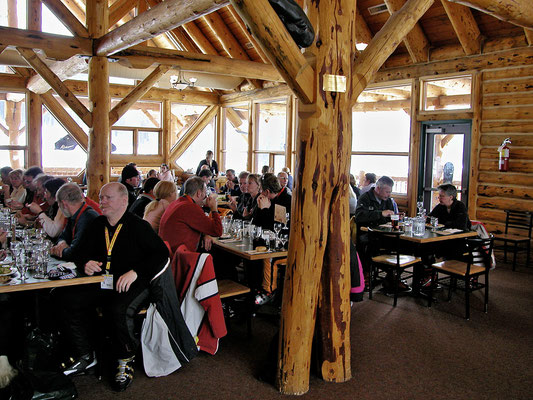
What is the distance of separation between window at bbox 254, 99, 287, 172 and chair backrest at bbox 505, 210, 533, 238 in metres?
6.09

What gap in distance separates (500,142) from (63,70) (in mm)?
8580

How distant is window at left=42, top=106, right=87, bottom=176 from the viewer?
12.4m

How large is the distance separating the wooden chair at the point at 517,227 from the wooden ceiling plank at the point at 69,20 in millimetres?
7232

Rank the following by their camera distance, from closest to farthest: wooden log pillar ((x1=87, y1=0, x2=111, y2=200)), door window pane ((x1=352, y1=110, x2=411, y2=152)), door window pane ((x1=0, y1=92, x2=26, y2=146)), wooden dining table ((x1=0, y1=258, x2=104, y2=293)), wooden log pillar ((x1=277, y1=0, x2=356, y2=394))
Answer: wooden dining table ((x1=0, y1=258, x2=104, y2=293)) → wooden log pillar ((x1=277, y1=0, x2=356, y2=394)) → wooden log pillar ((x1=87, y1=0, x2=111, y2=200)) → door window pane ((x1=352, y1=110, x2=411, y2=152)) → door window pane ((x1=0, y1=92, x2=26, y2=146))

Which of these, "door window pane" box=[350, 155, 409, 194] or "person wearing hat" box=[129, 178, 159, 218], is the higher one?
"door window pane" box=[350, 155, 409, 194]

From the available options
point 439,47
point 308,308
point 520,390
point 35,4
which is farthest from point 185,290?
point 35,4

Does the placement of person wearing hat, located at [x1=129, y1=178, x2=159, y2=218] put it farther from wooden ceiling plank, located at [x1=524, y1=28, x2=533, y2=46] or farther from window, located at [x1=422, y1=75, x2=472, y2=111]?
wooden ceiling plank, located at [x1=524, y1=28, x2=533, y2=46]

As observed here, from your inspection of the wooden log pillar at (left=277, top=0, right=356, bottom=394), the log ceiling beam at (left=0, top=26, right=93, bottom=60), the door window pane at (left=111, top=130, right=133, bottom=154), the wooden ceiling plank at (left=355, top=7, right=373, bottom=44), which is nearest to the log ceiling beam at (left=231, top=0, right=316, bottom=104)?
the wooden log pillar at (left=277, top=0, right=356, bottom=394)

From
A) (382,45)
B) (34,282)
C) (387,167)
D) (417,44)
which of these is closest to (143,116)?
(387,167)

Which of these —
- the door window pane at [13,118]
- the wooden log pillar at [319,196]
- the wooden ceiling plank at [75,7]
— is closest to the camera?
the wooden log pillar at [319,196]

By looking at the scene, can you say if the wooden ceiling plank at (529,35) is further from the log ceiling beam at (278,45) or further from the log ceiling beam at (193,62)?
the log ceiling beam at (278,45)

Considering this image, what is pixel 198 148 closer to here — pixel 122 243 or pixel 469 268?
pixel 469 268

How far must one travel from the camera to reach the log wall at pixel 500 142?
714cm

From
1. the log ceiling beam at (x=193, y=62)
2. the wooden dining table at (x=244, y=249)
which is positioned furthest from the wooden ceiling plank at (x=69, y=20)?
the wooden dining table at (x=244, y=249)
